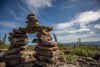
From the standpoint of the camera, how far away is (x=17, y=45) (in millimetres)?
10609

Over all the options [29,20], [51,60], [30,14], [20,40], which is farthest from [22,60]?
[30,14]

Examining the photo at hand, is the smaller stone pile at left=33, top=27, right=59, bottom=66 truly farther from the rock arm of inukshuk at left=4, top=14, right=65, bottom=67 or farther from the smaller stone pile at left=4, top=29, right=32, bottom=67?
the smaller stone pile at left=4, top=29, right=32, bottom=67

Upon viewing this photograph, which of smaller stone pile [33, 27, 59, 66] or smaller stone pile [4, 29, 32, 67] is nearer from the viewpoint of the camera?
smaller stone pile [33, 27, 59, 66]

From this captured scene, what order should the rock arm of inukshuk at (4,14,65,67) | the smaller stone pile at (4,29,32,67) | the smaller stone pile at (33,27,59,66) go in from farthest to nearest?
1. the smaller stone pile at (4,29,32,67)
2. the rock arm of inukshuk at (4,14,65,67)
3. the smaller stone pile at (33,27,59,66)

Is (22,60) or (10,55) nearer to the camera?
(22,60)

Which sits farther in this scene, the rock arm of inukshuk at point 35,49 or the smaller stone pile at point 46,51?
the rock arm of inukshuk at point 35,49

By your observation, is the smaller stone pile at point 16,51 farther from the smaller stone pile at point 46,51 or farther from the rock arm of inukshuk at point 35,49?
the smaller stone pile at point 46,51

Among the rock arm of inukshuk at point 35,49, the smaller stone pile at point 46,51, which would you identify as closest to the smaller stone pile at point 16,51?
the rock arm of inukshuk at point 35,49

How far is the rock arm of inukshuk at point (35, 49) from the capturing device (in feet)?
26.8

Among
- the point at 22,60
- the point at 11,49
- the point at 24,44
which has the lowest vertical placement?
the point at 22,60

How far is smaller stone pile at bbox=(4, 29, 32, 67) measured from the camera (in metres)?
9.65

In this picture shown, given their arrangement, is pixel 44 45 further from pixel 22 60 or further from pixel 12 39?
pixel 12 39

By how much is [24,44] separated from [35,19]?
4685mm

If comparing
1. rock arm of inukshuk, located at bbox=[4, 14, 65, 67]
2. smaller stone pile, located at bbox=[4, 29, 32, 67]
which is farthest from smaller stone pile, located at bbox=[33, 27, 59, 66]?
smaller stone pile, located at bbox=[4, 29, 32, 67]
